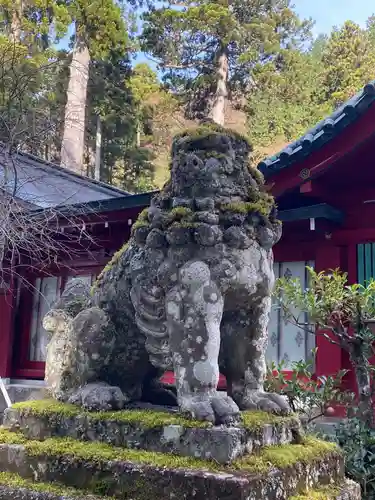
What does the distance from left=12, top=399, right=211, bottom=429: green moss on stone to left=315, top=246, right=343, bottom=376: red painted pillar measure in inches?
145

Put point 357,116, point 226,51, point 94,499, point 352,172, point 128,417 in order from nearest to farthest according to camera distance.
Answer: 1. point 94,499
2. point 128,417
3. point 357,116
4. point 352,172
5. point 226,51

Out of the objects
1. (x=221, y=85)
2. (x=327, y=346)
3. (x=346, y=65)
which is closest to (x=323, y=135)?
(x=327, y=346)

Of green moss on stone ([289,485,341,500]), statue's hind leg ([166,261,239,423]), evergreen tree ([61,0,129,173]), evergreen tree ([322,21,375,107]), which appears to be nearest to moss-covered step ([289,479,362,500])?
green moss on stone ([289,485,341,500])

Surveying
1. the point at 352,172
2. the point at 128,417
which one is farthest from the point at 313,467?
the point at 352,172

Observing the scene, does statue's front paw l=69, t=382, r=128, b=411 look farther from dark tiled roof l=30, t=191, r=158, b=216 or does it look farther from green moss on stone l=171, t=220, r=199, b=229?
dark tiled roof l=30, t=191, r=158, b=216

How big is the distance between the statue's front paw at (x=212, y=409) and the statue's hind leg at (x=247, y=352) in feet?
0.93

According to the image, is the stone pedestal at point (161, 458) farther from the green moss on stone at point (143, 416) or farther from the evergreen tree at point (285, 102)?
the evergreen tree at point (285, 102)

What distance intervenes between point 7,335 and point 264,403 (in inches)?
→ 284

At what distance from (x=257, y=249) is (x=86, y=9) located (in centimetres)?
1427

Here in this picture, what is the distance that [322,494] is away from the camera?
238cm

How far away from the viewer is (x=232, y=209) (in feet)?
8.18

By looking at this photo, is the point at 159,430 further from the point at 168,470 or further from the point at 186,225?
the point at 186,225

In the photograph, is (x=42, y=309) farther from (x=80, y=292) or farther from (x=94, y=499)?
(x=94, y=499)

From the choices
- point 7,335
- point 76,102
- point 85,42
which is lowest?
point 7,335
